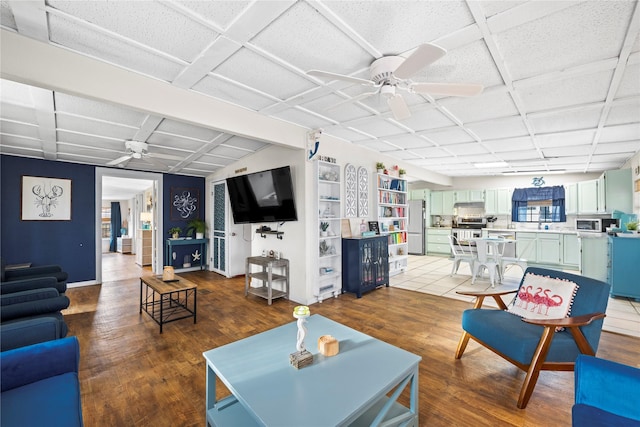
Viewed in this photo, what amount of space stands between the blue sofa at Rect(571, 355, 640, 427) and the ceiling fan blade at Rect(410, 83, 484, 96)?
1.82 metres

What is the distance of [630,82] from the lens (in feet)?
8.20

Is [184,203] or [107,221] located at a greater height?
Result: [184,203]

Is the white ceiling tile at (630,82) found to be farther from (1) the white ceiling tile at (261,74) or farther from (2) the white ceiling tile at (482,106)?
(1) the white ceiling tile at (261,74)

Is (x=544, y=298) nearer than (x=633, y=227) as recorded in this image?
Yes

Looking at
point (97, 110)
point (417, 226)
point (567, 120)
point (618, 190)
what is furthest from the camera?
point (417, 226)

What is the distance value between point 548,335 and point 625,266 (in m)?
3.68

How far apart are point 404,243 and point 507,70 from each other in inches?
174

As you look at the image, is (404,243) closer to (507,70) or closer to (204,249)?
(507,70)

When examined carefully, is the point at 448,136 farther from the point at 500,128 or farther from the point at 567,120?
the point at 567,120

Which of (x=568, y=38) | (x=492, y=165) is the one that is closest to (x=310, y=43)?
(x=568, y=38)

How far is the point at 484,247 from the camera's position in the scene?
5062mm

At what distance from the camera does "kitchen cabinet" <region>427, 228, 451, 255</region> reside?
27.4ft

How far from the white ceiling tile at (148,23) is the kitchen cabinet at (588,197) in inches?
340

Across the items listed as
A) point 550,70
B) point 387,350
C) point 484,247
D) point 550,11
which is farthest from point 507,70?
point 484,247
